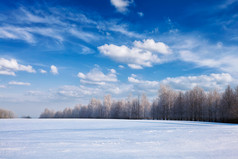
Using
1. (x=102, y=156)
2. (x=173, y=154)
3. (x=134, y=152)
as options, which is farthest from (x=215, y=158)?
(x=102, y=156)

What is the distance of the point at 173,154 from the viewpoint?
7598 millimetres

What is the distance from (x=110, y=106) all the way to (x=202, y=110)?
164ft

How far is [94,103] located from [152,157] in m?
109

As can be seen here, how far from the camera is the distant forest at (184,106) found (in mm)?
51281

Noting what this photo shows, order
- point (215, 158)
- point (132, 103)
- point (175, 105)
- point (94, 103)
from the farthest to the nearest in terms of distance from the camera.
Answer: point (94, 103)
point (132, 103)
point (175, 105)
point (215, 158)

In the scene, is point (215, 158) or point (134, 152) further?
point (134, 152)

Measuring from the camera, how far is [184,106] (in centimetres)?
6594

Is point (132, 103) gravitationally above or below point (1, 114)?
above

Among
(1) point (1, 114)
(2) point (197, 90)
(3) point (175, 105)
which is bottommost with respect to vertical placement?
(1) point (1, 114)

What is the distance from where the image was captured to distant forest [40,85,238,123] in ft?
168

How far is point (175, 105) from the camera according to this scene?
225 ft

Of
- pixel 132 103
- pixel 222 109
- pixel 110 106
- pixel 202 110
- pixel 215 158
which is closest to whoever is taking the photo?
pixel 215 158

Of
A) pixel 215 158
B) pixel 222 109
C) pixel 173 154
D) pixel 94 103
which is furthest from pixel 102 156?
pixel 94 103

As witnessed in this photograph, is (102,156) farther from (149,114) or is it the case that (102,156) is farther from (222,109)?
(149,114)
